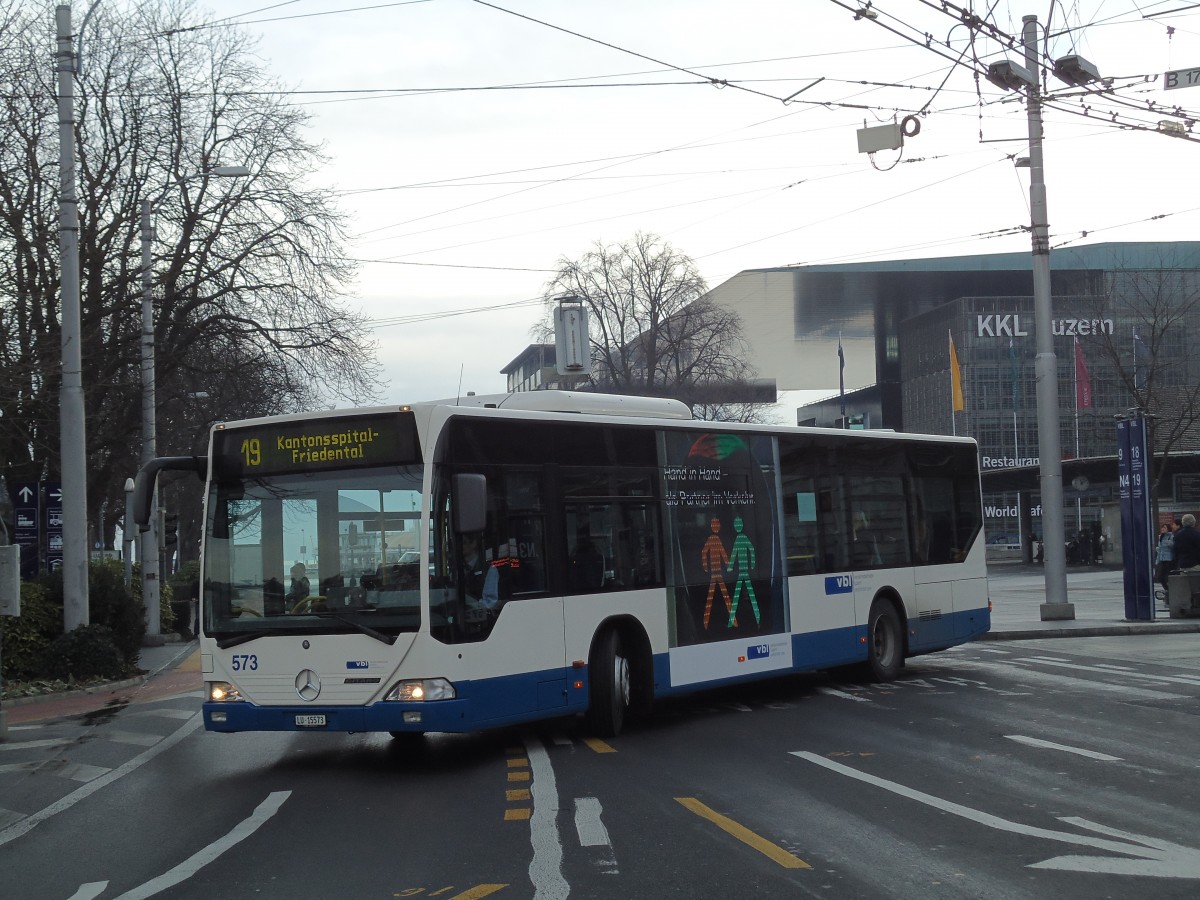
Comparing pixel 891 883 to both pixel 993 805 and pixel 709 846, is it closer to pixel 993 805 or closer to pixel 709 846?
pixel 709 846

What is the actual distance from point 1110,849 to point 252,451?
7.25 m

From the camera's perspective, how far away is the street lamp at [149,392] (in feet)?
91.3

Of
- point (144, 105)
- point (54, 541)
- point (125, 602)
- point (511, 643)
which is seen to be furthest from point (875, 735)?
point (144, 105)

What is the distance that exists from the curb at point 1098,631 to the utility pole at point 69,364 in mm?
13726

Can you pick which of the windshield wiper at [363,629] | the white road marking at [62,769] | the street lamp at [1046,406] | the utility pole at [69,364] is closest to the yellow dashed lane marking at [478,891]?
the windshield wiper at [363,629]

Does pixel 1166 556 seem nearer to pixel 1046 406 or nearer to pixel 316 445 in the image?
pixel 1046 406

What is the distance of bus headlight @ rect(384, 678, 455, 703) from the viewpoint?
423 inches

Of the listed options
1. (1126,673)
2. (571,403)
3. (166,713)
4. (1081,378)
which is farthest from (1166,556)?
(1081,378)

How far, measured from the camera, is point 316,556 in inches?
436

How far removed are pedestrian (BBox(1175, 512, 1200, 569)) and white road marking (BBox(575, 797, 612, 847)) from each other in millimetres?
19110

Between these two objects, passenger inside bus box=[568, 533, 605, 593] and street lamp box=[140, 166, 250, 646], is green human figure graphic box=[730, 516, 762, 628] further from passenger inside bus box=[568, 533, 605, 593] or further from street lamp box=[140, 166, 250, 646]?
street lamp box=[140, 166, 250, 646]

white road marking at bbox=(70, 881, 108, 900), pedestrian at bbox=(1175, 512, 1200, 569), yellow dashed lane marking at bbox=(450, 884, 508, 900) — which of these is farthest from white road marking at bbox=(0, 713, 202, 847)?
pedestrian at bbox=(1175, 512, 1200, 569)

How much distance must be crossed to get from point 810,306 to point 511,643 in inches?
3145

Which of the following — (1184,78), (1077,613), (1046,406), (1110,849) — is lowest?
(1077,613)
